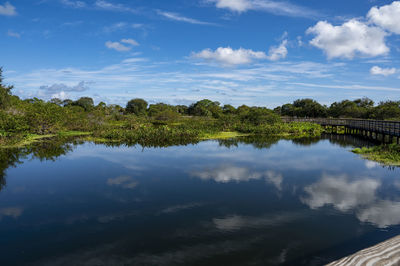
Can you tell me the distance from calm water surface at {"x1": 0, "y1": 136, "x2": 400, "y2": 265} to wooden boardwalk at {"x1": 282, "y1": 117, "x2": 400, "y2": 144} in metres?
10.3

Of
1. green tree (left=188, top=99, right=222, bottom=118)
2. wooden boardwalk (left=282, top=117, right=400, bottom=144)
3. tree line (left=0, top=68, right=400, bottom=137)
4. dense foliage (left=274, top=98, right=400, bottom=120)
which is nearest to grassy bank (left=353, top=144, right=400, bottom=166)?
wooden boardwalk (left=282, top=117, right=400, bottom=144)

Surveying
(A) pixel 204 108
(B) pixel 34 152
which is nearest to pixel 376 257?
(B) pixel 34 152

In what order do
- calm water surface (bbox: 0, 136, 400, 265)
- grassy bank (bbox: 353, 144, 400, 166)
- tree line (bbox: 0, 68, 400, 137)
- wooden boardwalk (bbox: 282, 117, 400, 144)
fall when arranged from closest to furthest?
calm water surface (bbox: 0, 136, 400, 265)
grassy bank (bbox: 353, 144, 400, 166)
wooden boardwalk (bbox: 282, 117, 400, 144)
tree line (bbox: 0, 68, 400, 137)

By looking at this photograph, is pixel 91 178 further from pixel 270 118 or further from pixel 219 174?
pixel 270 118

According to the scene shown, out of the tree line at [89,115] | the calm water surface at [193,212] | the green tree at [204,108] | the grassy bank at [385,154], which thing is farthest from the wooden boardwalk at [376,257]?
the green tree at [204,108]

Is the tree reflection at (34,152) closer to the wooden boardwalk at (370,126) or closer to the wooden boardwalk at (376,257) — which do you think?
the wooden boardwalk at (376,257)

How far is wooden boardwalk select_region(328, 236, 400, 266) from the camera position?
4959 millimetres

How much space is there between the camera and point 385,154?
2005 cm

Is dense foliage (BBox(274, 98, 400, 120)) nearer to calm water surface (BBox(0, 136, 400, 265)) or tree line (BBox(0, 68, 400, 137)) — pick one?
tree line (BBox(0, 68, 400, 137))

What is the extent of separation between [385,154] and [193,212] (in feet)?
56.2

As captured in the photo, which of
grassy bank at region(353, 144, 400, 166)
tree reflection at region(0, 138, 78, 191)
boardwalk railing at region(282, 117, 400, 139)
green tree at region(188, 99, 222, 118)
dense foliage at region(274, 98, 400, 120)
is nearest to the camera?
grassy bank at region(353, 144, 400, 166)

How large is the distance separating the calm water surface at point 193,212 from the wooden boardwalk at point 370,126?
1028 cm

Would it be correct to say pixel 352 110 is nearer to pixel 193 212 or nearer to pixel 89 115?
pixel 89 115

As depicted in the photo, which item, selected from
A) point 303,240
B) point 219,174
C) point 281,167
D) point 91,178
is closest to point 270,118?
point 281,167
